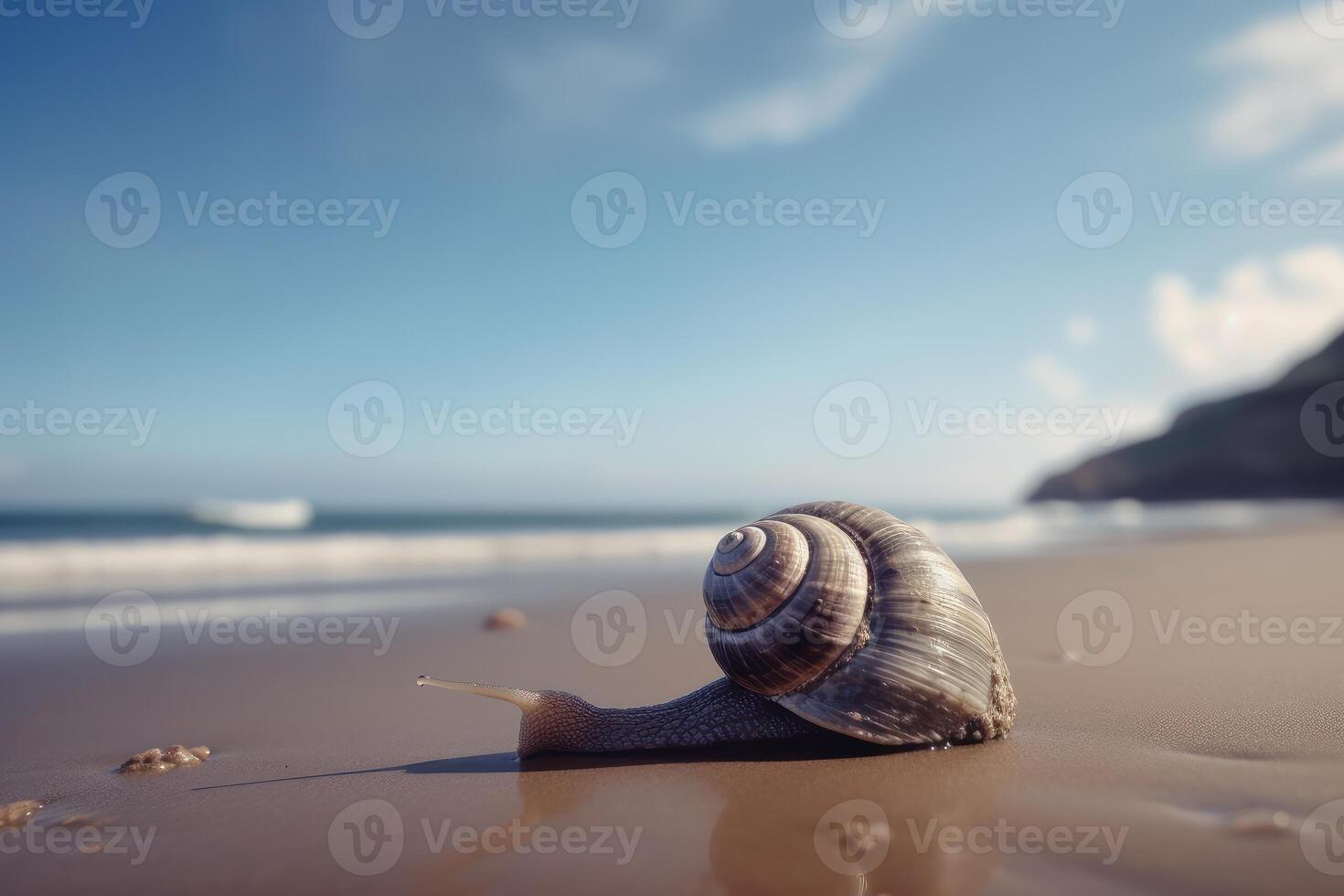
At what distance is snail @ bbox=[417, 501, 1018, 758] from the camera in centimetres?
323

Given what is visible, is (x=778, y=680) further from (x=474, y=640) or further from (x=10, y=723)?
(x=10, y=723)

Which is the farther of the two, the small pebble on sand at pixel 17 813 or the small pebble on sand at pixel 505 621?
the small pebble on sand at pixel 505 621

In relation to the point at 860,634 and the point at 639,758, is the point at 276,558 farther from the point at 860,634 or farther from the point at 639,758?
the point at 860,634

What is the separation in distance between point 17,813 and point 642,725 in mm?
2322

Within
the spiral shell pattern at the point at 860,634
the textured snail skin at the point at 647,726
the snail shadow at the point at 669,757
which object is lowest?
the snail shadow at the point at 669,757

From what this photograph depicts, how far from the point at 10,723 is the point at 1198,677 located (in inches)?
254

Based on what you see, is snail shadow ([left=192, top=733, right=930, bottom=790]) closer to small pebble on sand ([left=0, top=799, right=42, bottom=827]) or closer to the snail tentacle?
the snail tentacle

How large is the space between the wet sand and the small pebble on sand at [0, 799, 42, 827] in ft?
0.24

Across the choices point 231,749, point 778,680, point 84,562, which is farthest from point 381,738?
point 84,562

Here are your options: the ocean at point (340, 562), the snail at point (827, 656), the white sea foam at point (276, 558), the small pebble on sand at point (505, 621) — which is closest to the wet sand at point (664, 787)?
the snail at point (827, 656)

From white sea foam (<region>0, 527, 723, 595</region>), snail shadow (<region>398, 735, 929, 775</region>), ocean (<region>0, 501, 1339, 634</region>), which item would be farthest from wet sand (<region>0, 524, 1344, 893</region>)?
white sea foam (<region>0, 527, 723, 595</region>)

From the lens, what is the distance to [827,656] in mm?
3291

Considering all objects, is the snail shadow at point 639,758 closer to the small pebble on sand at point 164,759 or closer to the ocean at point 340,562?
the small pebble on sand at point 164,759

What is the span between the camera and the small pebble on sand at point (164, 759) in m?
3.38
